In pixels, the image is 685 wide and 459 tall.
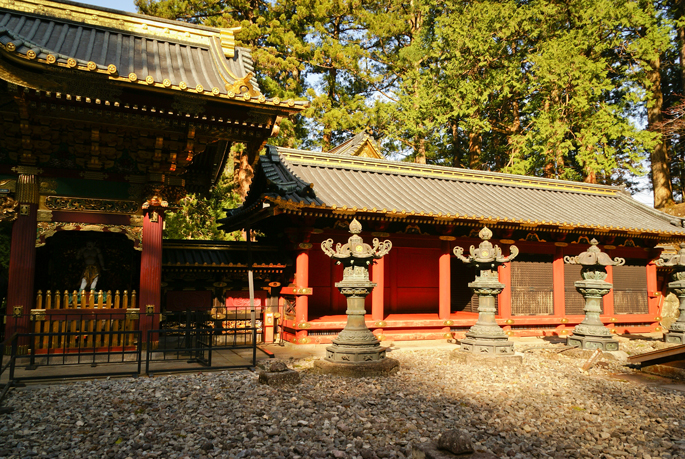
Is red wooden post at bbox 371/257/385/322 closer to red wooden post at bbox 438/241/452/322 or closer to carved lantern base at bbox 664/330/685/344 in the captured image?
red wooden post at bbox 438/241/452/322

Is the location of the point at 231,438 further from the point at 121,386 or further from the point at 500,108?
the point at 500,108

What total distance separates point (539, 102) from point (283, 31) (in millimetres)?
13561

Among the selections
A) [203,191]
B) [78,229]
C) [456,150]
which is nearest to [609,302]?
[203,191]

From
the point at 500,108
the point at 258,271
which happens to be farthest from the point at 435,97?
the point at 258,271

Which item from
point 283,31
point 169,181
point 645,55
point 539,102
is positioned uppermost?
point 283,31

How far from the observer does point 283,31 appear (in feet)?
79.7

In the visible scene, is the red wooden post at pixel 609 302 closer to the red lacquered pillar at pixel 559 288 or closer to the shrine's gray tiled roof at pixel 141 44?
the red lacquered pillar at pixel 559 288

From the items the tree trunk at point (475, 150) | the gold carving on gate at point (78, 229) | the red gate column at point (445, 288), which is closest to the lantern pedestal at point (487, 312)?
the red gate column at point (445, 288)

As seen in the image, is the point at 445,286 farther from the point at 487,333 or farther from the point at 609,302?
the point at 609,302

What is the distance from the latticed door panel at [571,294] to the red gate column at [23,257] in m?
14.7

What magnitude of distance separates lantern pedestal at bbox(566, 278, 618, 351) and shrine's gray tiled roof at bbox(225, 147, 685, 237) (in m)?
2.72

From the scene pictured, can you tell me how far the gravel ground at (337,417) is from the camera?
4.61 m

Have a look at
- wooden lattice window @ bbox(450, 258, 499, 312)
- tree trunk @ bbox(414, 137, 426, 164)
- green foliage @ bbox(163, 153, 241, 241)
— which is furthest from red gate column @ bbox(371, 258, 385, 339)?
tree trunk @ bbox(414, 137, 426, 164)

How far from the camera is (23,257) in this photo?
8.55 m
